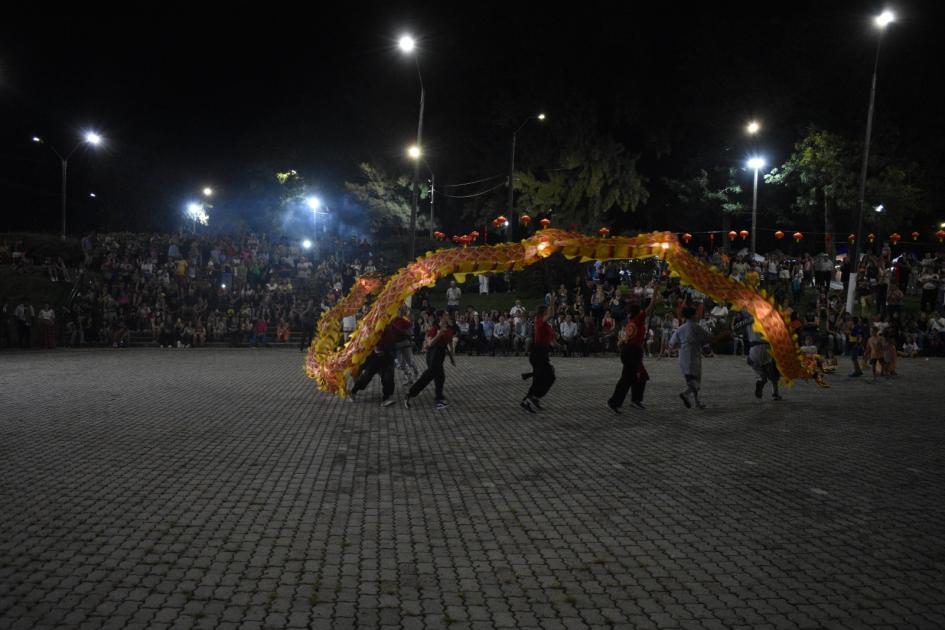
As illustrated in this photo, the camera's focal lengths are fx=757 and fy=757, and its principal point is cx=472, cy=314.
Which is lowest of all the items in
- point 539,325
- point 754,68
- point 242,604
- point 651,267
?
point 242,604

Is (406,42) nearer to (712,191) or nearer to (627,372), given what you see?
(627,372)

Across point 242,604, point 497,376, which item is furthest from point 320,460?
point 497,376

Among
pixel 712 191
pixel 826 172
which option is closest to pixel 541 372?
pixel 826 172

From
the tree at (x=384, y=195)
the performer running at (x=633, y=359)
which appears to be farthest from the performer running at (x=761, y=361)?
the tree at (x=384, y=195)

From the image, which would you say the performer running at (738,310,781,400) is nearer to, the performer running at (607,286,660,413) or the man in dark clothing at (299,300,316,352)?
the performer running at (607,286,660,413)

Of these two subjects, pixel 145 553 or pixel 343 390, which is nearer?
pixel 145 553

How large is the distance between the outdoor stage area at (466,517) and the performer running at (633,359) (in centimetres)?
41

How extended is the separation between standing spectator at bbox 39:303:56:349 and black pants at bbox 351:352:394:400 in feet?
55.1

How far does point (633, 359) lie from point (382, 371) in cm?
443

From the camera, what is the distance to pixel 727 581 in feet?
16.7

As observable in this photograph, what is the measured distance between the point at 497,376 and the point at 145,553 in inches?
513

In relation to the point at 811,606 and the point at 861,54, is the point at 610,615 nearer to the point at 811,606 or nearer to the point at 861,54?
the point at 811,606

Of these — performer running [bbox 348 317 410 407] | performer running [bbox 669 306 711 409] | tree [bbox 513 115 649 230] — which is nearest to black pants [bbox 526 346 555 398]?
performer running [bbox 669 306 711 409]

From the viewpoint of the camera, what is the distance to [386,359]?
13.6 meters
